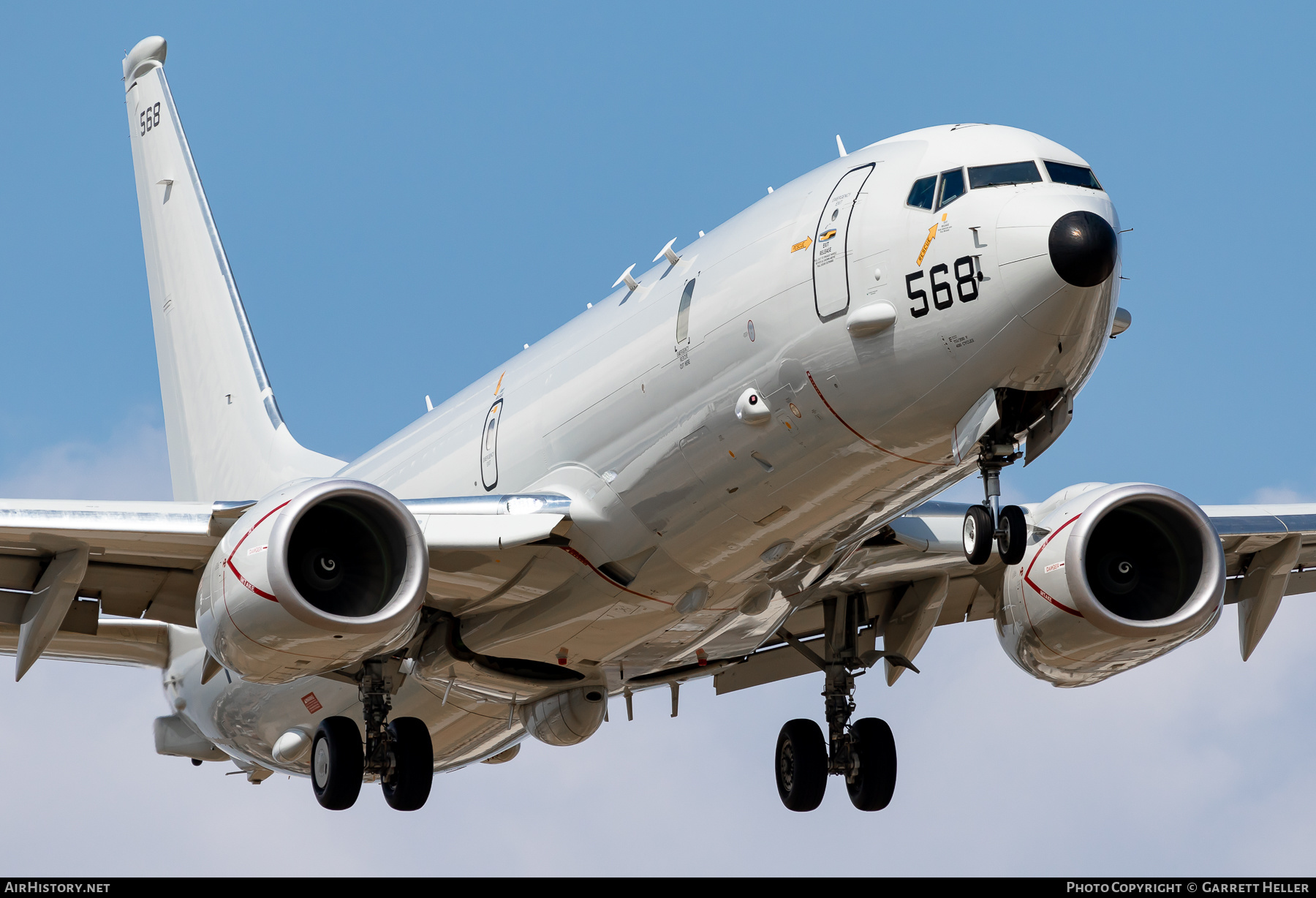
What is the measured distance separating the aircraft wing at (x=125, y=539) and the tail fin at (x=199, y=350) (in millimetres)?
6021

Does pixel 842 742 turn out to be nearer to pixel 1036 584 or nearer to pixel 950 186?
pixel 1036 584

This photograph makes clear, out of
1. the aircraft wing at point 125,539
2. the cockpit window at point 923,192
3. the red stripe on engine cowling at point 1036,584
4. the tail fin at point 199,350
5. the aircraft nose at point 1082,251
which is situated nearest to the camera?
the aircraft nose at point 1082,251

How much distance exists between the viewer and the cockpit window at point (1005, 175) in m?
14.0

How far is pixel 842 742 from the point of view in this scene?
2127cm

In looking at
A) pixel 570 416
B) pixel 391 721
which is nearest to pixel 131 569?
pixel 391 721

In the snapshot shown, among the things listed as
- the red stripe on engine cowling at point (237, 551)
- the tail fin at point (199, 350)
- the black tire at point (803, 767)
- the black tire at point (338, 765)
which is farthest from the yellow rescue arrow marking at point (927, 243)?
the tail fin at point (199, 350)

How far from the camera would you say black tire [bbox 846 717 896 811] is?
21.0m

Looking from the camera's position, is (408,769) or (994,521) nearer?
(994,521)

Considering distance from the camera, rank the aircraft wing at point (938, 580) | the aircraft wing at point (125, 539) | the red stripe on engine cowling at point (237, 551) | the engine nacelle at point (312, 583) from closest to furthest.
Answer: the engine nacelle at point (312, 583), the red stripe on engine cowling at point (237, 551), the aircraft wing at point (125, 539), the aircraft wing at point (938, 580)

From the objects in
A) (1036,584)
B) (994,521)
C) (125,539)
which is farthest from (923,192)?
(125,539)

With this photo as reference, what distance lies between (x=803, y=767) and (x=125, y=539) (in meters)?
9.02

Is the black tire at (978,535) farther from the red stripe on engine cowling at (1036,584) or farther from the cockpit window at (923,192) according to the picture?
the red stripe on engine cowling at (1036,584)

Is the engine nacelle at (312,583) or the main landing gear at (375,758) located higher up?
the engine nacelle at (312,583)

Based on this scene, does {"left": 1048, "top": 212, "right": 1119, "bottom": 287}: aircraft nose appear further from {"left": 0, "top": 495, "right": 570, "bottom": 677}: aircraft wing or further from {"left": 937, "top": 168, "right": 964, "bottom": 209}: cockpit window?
{"left": 0, "top": 495, "right": 570, "bottom": 677}: aircraft wing
